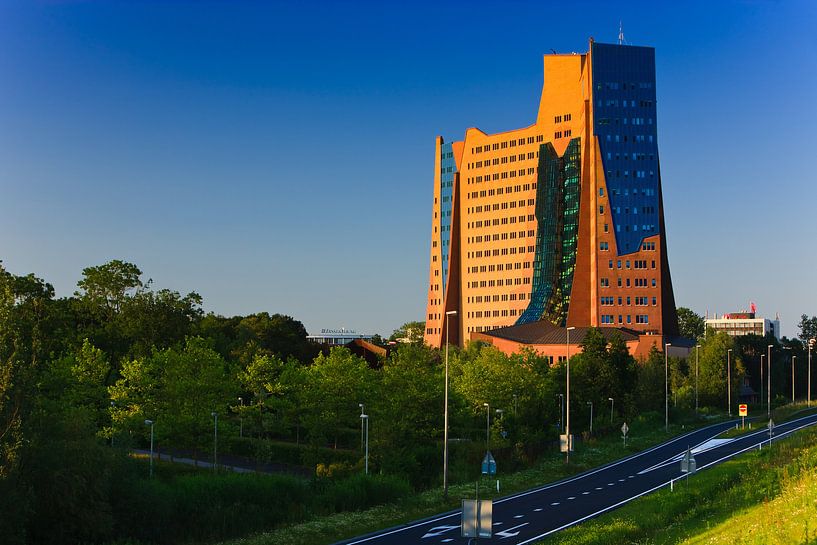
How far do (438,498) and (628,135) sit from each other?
494 feet

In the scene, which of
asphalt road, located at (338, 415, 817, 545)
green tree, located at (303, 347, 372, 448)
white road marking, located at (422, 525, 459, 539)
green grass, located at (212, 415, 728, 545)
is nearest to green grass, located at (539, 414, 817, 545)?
asphalt road, located at (338, 415, 817, 545)

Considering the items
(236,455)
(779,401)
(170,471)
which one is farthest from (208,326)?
(779,401)

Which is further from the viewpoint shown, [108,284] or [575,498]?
[108,284]

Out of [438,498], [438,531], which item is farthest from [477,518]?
[438,498]

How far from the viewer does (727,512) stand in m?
35.9

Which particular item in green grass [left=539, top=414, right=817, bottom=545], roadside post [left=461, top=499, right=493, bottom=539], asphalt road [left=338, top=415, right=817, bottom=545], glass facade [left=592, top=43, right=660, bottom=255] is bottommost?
asphalt road [left=338, top=415, right=817, bottom=545]

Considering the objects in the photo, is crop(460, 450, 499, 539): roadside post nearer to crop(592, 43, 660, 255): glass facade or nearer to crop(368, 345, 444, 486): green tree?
crop(368, 345, 444, 486): green tree

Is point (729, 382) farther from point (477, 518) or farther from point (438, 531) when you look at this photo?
point (477, 518)

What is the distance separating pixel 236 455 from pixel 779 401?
4078 inches

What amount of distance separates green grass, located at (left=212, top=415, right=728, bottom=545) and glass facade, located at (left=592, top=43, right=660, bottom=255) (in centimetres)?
9603

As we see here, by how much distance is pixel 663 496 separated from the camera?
47094 millimetres

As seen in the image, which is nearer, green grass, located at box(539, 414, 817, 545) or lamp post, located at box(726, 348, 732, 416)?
→ green grass, located at box(539, 414, 817, 545)

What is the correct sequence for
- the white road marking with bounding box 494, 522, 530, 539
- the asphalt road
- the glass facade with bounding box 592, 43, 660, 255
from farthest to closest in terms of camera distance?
the glass facade with bounding box 592, 43, 660, 255 < the asphalt road < the white road marking with bounding box 494, 522, 530, 539

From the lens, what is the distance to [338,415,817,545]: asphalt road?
39938 mm
